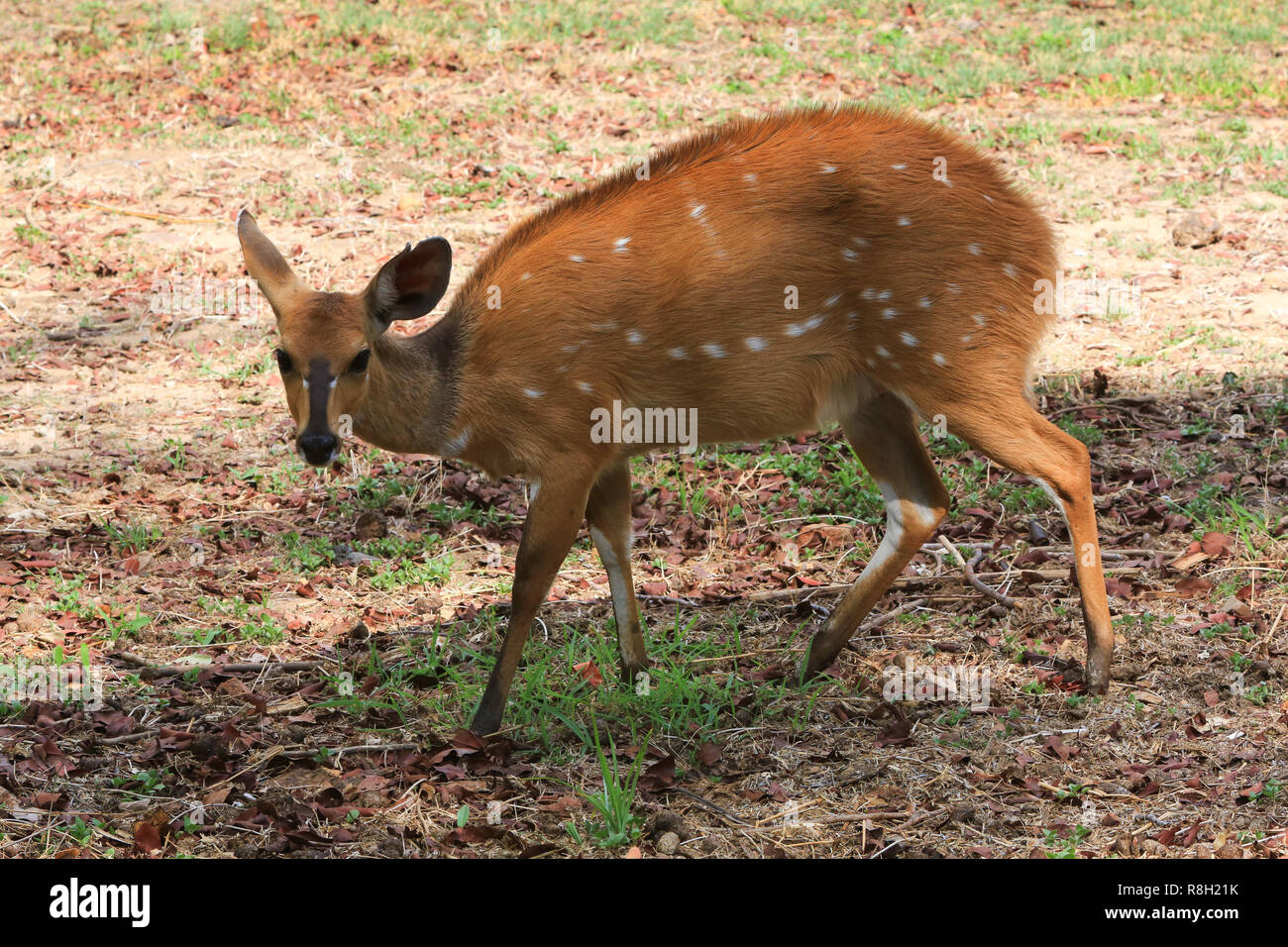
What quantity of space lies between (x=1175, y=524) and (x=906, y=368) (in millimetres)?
1838

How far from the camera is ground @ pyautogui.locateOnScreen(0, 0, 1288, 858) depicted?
4.33 meters

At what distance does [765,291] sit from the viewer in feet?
15.8

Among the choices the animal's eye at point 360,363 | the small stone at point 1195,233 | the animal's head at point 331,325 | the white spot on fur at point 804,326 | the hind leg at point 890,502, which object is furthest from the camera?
the small stone at point 1195,233

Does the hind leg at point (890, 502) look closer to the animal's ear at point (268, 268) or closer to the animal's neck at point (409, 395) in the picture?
the animal's neck at point (409, 395)

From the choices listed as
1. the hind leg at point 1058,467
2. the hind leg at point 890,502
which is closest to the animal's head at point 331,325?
the hind leg at point 890,502

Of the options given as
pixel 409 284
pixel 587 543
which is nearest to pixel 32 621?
pixel 409 284

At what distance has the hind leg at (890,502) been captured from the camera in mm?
5199

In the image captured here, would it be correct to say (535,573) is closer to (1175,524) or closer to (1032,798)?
(1032,798)

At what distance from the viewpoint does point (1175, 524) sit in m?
5.98

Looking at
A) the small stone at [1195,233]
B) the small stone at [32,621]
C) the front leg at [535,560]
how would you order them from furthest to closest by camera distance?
the small stone at [1195,233] → the small stone at [32,621] → the front leg at [535,560]

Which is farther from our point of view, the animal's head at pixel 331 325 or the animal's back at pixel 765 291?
the animal's back at pixel 765 291

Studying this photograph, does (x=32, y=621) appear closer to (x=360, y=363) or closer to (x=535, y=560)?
(x=360, y=363)

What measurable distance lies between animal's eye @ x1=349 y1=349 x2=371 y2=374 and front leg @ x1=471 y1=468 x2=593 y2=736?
0.70 meters

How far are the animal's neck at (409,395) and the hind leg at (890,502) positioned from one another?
149 cm
